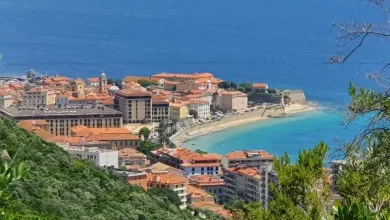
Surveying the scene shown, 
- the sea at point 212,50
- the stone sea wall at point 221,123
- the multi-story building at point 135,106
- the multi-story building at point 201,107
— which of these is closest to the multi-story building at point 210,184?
the sea at point 212,50

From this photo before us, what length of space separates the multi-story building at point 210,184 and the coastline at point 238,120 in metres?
5.98

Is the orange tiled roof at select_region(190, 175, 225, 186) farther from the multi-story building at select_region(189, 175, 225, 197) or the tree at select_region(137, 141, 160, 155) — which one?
the tree at select_region(137, 141, 160, 155)

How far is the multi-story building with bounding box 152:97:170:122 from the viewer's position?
2483cm

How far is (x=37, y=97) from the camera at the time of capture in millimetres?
24688

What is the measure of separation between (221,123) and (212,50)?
1776 cm

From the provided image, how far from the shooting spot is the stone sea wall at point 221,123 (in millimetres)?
23438

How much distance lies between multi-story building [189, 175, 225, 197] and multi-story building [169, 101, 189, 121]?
8.48m

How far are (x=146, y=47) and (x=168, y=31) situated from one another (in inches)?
275

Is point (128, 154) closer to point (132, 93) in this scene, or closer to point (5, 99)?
point (132, 93)

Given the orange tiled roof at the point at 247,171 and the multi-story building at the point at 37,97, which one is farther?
the multi-story building at the point at 37,97

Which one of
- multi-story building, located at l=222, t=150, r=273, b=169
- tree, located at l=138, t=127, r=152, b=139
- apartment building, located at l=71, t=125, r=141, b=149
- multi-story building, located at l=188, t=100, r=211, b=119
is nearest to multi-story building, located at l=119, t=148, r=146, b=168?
apartment building, located at l=71, t=125, r=141, b=149

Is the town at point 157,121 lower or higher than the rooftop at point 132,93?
lower

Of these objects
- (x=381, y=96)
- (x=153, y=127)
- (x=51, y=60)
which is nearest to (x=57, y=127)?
(x=153, y=127)

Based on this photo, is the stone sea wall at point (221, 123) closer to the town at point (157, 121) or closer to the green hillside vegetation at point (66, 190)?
the town at point (157, 121)
